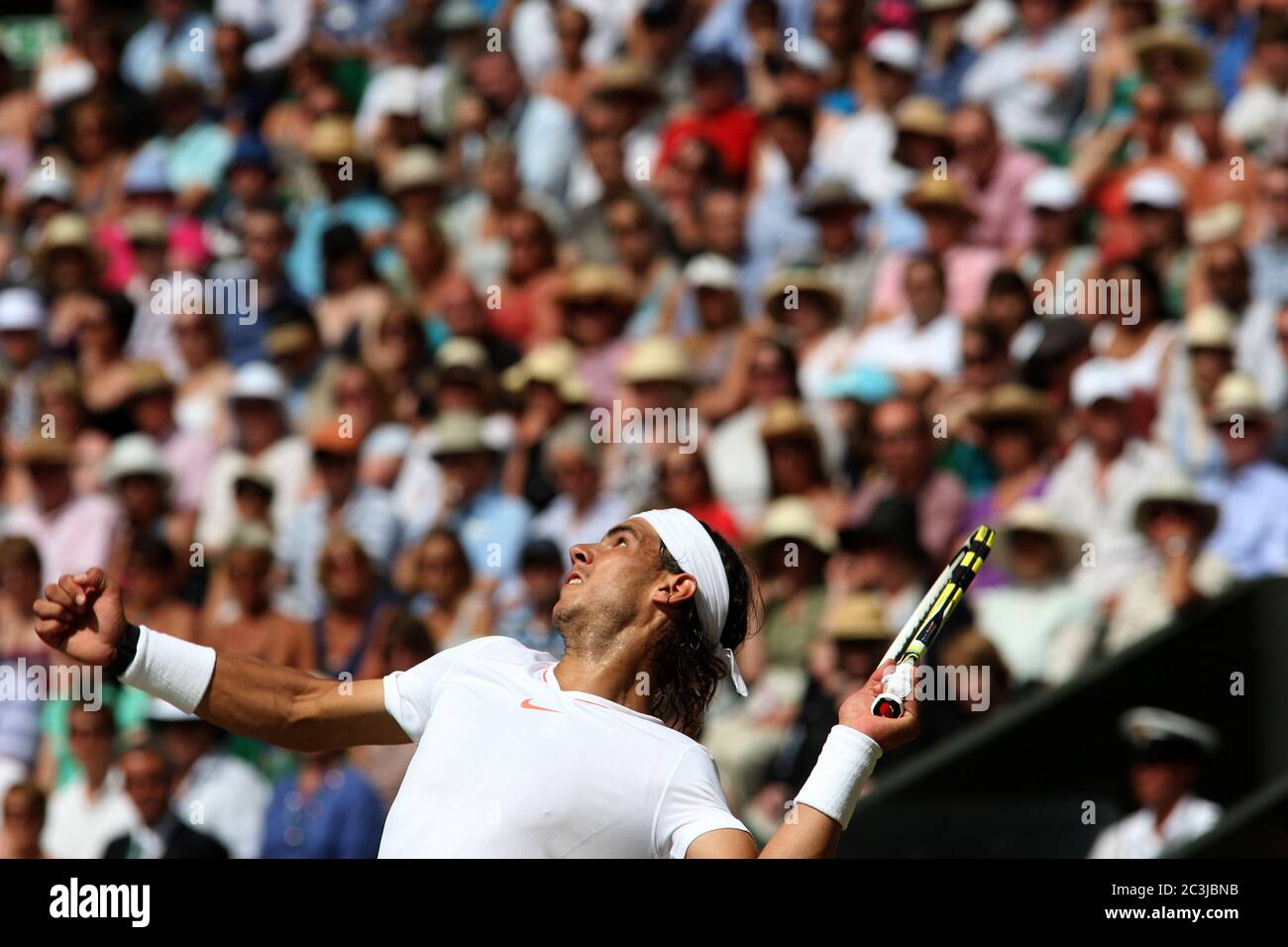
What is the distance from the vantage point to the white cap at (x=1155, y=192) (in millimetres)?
9828

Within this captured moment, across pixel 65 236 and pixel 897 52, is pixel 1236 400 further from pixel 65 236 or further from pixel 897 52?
pixel 65 236

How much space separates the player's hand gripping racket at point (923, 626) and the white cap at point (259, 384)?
6.39 metres

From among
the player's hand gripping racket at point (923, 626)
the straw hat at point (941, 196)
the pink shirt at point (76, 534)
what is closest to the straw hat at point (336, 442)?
the pink shirt at point (76, 534)

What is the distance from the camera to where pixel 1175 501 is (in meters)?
8.56

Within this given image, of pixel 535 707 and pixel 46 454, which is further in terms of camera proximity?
pixel 46 454

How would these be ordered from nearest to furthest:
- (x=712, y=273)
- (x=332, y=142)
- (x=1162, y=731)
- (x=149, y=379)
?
(x=1162, y=731) → (x=712, y=273) → (x=149, y=379) → (x=332, y=142)

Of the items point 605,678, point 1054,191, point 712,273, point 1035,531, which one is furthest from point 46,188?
point 605,678

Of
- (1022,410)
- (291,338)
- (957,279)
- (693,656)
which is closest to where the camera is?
(693,656)

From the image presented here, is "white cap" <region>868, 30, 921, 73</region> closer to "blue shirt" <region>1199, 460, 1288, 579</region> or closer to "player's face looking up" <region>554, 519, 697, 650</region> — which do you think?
"blue shirt" <region>1199, 460, 1288, 579</region>

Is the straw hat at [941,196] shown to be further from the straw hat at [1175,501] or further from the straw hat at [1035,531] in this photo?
the straw hat at [1175,501]

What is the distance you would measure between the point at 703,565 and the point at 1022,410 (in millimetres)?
4048

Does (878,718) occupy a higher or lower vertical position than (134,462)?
lower

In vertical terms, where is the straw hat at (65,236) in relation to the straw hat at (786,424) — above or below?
above
